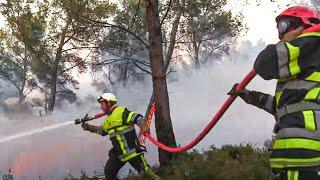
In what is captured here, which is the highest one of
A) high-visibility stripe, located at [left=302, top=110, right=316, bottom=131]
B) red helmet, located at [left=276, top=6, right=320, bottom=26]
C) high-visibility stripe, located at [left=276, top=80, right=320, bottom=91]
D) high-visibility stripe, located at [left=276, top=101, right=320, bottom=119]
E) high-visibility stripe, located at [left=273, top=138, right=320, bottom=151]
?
red helmet, located at [left=276, top=6, right=320, bottom=26]

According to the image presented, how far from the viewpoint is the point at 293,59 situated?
3.15 m

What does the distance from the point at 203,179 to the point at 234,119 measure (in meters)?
22.4

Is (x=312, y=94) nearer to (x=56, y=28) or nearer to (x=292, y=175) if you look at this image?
(x=292, y=175)

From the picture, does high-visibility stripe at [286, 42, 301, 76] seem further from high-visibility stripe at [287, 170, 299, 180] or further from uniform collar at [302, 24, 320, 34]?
high-visibility stripe at [287, 170, 299, 180]

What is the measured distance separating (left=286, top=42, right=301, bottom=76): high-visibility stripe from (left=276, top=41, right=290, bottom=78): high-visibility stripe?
24mm

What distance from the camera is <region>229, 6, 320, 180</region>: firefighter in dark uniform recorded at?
316cm

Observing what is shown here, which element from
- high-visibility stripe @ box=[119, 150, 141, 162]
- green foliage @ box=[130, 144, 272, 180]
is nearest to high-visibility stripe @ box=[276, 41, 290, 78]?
green foliage @ box=[130, 144, 272, 180]

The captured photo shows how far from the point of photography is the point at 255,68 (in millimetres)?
3293

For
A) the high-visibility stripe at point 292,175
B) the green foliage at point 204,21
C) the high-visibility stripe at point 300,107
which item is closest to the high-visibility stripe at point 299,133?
the high-visibility stripe at point 300,107

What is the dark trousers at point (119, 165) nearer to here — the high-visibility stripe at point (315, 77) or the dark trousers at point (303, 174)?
the dark trousers at point (303, 174)

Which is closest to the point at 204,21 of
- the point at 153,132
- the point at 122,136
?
the point at 153,132

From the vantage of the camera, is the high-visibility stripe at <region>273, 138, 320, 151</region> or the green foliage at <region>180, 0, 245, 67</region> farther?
the green foliage at <region>180, 0, 245, 67</region>

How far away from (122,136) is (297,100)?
494 cm

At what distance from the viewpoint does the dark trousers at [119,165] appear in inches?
315
